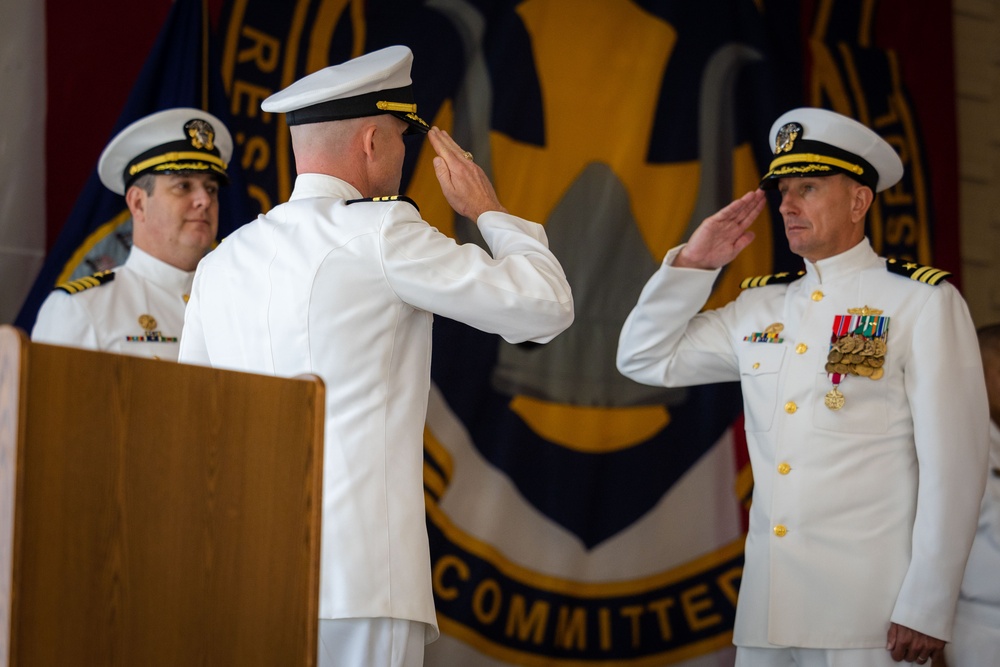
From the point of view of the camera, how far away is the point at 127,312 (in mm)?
3246

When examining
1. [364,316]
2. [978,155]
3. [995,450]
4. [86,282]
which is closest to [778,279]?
[995,450]

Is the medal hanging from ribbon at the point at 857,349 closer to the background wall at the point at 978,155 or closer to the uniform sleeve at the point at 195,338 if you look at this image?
the uniform sleeve at the point at 195,338

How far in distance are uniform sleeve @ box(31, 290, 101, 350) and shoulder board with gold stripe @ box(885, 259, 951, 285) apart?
2.01m

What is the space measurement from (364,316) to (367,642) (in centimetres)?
55

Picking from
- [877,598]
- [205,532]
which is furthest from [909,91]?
[205,532]

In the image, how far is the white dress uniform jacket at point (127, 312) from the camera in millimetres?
3178

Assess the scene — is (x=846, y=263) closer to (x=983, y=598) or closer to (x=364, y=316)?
(x=983, y=598)

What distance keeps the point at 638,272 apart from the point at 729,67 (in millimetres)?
815

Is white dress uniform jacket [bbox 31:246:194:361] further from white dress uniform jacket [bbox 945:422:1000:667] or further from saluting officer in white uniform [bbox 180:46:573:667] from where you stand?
white dress uniform jacket [bbox 945:422:1000:667]

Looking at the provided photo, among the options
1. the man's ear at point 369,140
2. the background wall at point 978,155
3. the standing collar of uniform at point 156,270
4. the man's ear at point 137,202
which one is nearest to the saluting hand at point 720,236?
the man's ear at point 369,140

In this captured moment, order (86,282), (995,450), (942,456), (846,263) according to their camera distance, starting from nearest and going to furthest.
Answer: (942,456)
(846,263)
(86,282)
(995,450)

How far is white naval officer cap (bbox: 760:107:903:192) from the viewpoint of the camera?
9.92ft

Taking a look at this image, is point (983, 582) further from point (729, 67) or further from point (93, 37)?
point (93, 37)

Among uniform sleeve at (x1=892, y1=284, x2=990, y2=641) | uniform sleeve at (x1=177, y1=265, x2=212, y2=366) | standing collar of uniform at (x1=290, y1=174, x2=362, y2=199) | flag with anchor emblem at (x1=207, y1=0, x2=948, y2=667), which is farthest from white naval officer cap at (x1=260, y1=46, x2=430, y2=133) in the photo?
flag with anchor emblem at (x1=207, y1=0, x2=948, y2=667)
